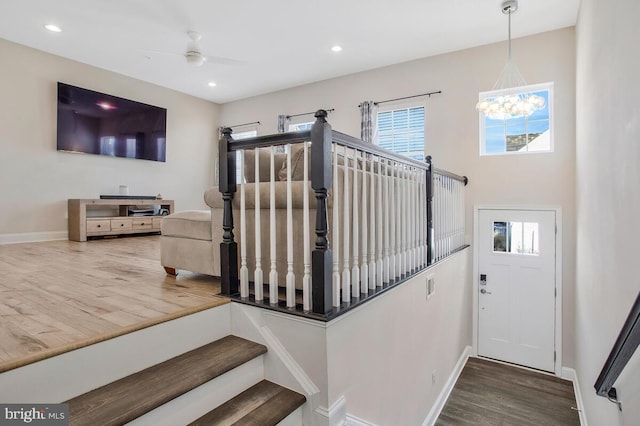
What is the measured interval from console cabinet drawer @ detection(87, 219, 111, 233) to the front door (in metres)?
5.75

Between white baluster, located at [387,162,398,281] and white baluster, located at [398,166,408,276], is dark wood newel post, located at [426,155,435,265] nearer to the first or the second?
white baluster, located at [398,166,408,276]

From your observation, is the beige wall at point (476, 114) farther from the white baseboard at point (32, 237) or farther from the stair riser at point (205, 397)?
the white baseboard at point (32, 237)

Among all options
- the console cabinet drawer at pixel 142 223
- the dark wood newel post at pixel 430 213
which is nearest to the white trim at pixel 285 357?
the dark wood newel post at pixel 430 213

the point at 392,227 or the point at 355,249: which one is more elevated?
the point at 392,227

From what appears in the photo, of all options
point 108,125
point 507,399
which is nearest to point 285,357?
point 507,399

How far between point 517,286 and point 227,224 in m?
4.22

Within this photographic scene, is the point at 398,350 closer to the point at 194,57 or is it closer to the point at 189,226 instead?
the point at 189,226

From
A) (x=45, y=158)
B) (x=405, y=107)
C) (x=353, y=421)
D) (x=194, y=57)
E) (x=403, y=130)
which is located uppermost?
(x=194, y=57)

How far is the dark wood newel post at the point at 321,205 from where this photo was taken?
5.34ft

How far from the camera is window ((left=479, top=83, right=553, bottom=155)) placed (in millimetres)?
4348

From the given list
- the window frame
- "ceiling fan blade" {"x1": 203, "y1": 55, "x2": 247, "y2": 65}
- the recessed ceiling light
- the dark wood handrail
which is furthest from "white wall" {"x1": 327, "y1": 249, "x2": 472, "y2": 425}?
the recessed ceiling light

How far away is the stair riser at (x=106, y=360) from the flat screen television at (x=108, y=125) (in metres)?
4.99

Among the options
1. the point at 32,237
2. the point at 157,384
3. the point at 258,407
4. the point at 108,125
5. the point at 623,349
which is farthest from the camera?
the point at 108,125

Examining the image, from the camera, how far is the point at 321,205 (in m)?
1.63
